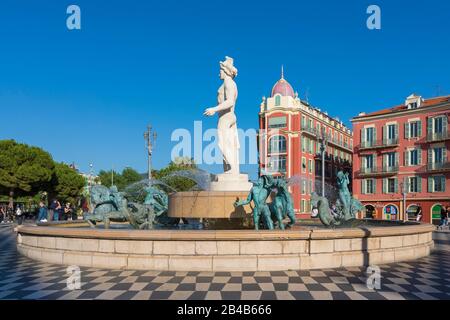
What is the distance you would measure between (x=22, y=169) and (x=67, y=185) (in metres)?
12.7

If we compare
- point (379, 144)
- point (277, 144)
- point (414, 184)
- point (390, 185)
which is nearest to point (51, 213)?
point (277, 144)

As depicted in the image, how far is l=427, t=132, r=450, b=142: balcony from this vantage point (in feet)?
116

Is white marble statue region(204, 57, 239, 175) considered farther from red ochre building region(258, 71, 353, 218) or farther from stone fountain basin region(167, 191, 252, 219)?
red ochre building region(258, 71, 353, 218)

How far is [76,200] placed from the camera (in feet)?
173

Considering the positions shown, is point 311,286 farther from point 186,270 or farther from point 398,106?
point 398,106

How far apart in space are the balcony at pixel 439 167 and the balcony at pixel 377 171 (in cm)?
342

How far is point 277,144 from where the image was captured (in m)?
47.8

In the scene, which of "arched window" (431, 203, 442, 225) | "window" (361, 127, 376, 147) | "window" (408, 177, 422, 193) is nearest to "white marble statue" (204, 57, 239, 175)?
"arched window" (431, 203, 442, 225)

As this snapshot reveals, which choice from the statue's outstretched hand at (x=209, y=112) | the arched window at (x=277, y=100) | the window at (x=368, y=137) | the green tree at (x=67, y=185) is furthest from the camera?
the green tree at (x=67, y=185)

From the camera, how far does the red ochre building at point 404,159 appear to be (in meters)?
35.7

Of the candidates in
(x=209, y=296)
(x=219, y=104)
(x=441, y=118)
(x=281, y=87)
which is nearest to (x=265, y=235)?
(x=209, y=296)

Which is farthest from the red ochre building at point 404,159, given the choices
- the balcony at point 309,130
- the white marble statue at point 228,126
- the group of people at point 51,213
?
the group of people at point 51,213

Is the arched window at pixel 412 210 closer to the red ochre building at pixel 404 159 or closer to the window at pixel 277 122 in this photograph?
the red ochre building at pixel 404 159
